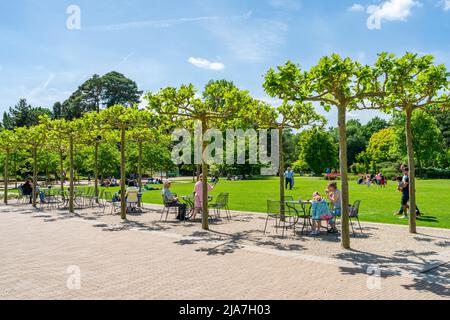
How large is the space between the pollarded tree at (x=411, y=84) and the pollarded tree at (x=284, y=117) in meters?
3.79

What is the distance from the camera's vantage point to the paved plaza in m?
6.04

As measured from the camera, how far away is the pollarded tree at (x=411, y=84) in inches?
338

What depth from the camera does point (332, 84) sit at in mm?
8953

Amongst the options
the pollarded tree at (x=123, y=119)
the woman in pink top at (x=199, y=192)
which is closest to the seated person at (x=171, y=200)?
the woman in pink top at (x=199, y=192)

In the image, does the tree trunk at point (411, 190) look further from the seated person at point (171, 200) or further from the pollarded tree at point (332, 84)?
the seated person at point (171, 200)

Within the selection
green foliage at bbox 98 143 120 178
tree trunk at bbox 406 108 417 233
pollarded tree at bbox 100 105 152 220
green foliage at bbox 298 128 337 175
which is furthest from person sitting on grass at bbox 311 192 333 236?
green foliage at bbox 298 128 337 175

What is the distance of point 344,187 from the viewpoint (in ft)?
30.5

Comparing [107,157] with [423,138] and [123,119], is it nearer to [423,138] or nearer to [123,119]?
[123,119]

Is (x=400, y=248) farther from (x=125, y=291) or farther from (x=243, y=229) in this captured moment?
(x=125, y=291)

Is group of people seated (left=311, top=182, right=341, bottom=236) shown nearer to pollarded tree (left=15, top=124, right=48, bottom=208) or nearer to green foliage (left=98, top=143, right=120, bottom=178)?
pollarded tree (left=15, top=124, right=48, bottom=208)

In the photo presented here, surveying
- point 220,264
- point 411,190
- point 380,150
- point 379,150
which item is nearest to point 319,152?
point 379,150

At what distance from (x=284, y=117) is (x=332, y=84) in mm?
5479

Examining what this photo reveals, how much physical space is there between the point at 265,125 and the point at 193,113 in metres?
3.33
